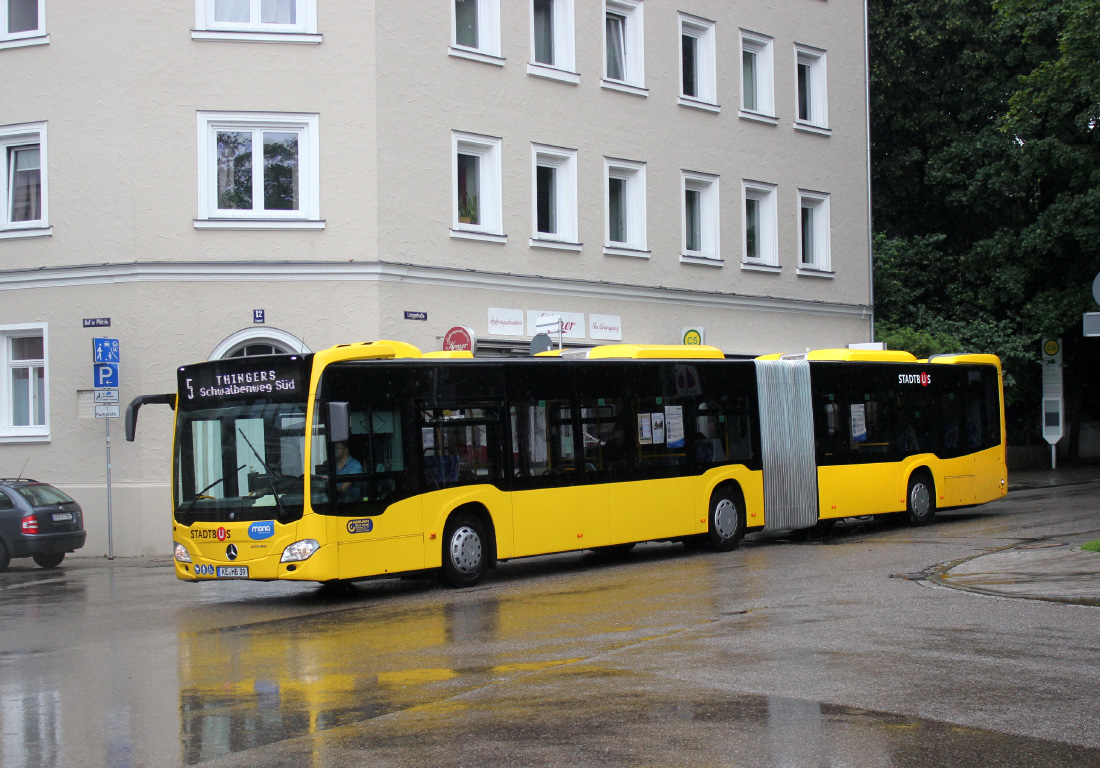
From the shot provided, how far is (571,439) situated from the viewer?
53.3ft

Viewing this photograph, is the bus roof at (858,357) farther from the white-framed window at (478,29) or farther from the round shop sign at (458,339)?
the white-framed window at (478,29)

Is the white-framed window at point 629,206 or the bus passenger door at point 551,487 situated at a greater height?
the white-framed window at point 629,206

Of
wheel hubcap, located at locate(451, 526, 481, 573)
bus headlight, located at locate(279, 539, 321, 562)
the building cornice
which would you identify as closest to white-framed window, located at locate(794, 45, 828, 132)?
the building cornice

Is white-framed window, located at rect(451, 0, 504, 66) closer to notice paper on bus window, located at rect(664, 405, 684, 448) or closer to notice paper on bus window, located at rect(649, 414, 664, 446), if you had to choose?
notice paper on bus window, located at rect(664, 405, 684, 448)

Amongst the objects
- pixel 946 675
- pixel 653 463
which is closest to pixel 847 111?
pixel 653 463

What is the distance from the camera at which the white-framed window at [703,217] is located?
28859 millimetres

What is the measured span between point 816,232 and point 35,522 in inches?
775

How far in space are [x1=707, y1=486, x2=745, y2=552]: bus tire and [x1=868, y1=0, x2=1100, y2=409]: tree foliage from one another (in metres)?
15.7

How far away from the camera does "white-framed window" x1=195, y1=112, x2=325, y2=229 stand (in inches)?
871

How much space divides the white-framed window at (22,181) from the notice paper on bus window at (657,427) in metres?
12.0

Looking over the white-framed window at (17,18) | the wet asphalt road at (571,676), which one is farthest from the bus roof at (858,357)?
the white-framed window at (17,18)

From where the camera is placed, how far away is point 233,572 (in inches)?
535

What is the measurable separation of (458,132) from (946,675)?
17.3 m

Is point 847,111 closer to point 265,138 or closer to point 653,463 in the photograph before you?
point 265,138
